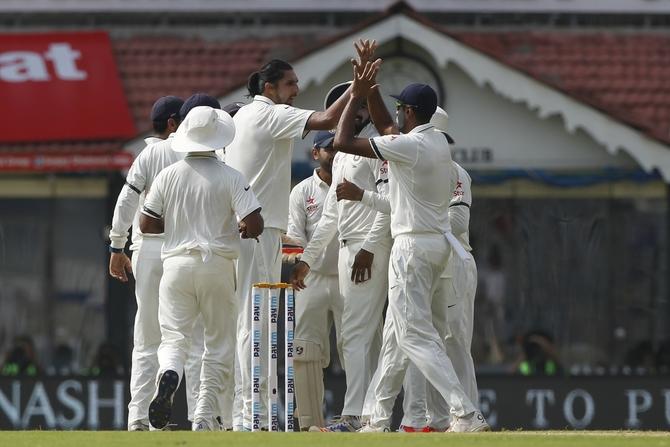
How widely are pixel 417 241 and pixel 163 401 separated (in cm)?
209

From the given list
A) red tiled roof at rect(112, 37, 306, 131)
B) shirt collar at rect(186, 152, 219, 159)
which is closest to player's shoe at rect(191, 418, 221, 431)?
shirt collar at rect(186, 152, 219, 159)

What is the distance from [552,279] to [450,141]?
33.2 ft

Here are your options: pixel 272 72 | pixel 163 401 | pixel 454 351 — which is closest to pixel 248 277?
pixel 163 401

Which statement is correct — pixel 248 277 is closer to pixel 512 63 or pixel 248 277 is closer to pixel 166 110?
pixel 166 110

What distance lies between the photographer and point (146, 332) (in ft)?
47.0

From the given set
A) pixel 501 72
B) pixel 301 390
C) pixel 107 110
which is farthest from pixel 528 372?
pixel 301 390

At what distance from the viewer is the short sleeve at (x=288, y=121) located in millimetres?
13578

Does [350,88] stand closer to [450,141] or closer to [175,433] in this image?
[450,141]

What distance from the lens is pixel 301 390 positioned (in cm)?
1516

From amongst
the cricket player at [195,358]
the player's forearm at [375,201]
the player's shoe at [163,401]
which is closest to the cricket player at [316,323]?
the cricket player at [195,358]

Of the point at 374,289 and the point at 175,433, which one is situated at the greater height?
the point at 374,289

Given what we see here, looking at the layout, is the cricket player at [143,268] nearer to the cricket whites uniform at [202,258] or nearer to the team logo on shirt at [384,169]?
the cricket whites uniform at [202,258]

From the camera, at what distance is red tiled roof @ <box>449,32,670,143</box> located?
77.4 feet

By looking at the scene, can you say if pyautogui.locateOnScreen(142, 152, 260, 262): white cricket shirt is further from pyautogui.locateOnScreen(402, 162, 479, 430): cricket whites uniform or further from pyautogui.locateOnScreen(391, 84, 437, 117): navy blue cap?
pyautogui.locateOnScreen(402, 162, 479, 430): cricket whites uniform
